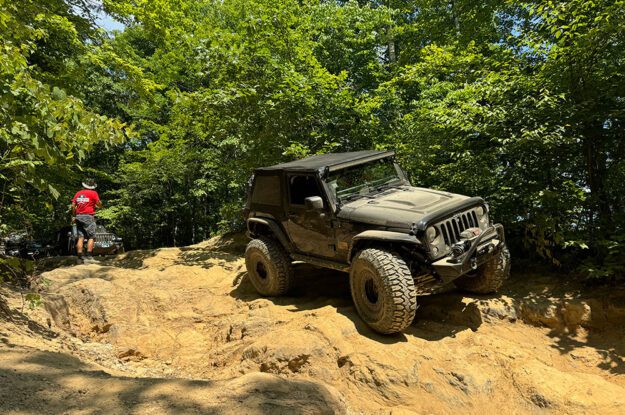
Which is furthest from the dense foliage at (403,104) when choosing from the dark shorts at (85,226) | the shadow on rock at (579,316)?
the dark shorts at (85,226)

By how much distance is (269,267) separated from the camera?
5.83m

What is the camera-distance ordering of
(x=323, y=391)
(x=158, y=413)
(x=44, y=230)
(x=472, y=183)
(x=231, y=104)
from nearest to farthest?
(x=158, y=413)
(x=323, y=391)
(x=472, y=183)
(x=231, y=104)
(x=44, y=230)

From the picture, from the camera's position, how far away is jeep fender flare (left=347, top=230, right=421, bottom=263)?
14.1ft

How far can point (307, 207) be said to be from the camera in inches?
201

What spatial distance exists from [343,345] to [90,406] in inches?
95.5

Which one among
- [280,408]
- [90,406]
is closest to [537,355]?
[280,408]

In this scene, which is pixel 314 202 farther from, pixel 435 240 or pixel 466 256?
pixel 466 256

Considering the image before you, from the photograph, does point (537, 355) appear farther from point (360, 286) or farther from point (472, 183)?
point (472, 183)

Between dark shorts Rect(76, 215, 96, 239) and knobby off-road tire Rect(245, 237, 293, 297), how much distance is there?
3.66m

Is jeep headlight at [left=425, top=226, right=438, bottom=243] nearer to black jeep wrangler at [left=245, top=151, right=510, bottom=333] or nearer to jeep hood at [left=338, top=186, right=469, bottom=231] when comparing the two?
black jeep wrangler at [left=245, top=151, right=510, bottom=333]

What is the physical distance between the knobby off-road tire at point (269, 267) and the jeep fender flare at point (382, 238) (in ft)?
4.41

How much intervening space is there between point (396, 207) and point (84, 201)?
5.99 m

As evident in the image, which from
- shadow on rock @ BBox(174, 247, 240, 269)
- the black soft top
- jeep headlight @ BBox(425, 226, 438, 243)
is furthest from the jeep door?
shadow on rock @ BBox(174, 247, 240, 269)

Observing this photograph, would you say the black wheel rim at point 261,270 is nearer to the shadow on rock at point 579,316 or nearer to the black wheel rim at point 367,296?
the black wheel rim at point 367,296
